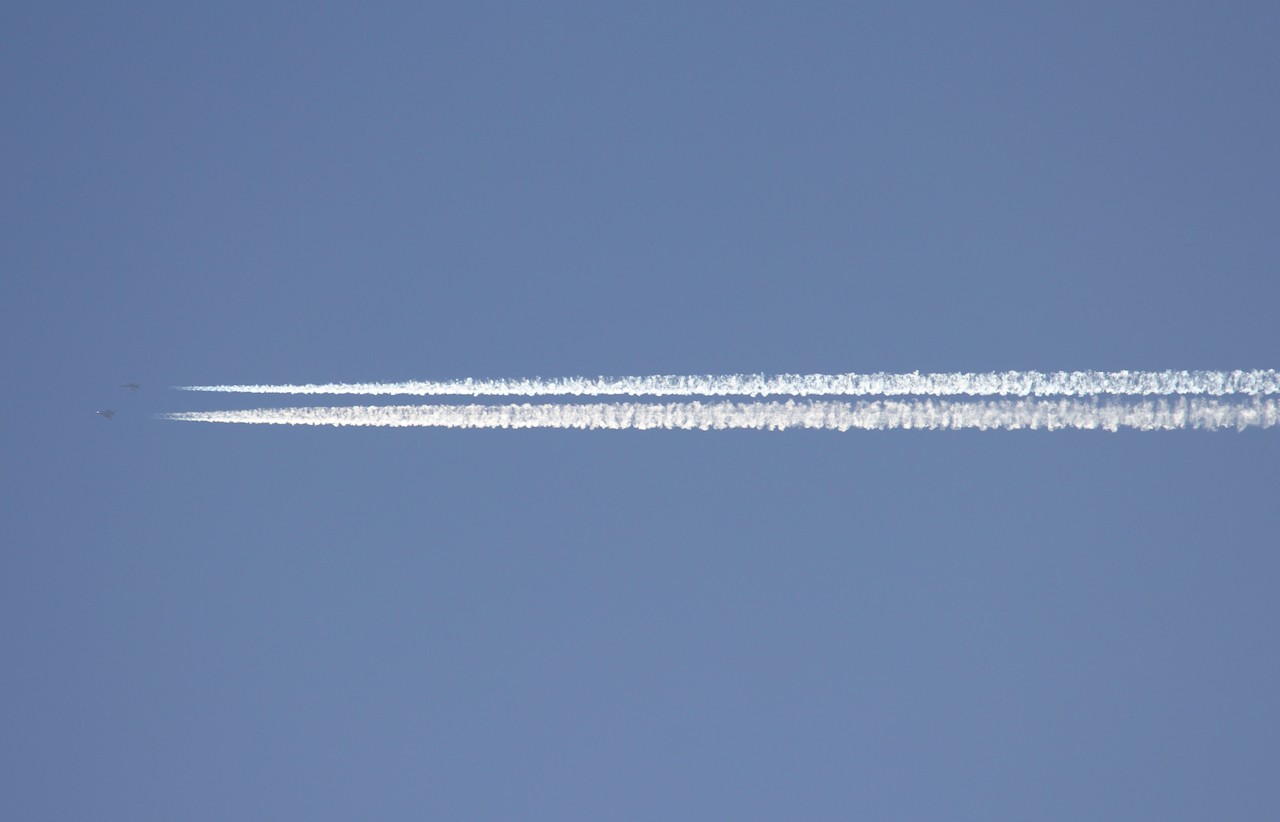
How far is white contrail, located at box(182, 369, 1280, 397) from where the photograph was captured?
14703 millimetres

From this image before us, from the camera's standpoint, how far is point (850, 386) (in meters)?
15.8

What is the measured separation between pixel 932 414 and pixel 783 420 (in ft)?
6.17

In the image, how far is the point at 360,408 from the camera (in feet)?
57.1

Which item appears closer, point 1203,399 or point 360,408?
point 1203,399

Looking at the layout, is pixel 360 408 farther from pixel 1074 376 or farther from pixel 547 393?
pixel 1074 376

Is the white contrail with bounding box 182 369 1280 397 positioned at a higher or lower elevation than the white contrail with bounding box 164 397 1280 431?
higher

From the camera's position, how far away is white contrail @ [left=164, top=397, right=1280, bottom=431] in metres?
14.4

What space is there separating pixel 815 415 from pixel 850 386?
1.93ft

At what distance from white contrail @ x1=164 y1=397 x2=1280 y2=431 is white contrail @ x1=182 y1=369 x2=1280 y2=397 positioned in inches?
5.8

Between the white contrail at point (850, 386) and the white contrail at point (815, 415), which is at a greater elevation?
Result: the white contrail at point (850, 386)

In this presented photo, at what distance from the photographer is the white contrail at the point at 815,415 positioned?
568 inches

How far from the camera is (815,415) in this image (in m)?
15.7

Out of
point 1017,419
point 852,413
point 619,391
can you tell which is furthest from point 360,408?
point 1017,419

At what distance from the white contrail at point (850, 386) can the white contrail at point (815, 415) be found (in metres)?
0.15
